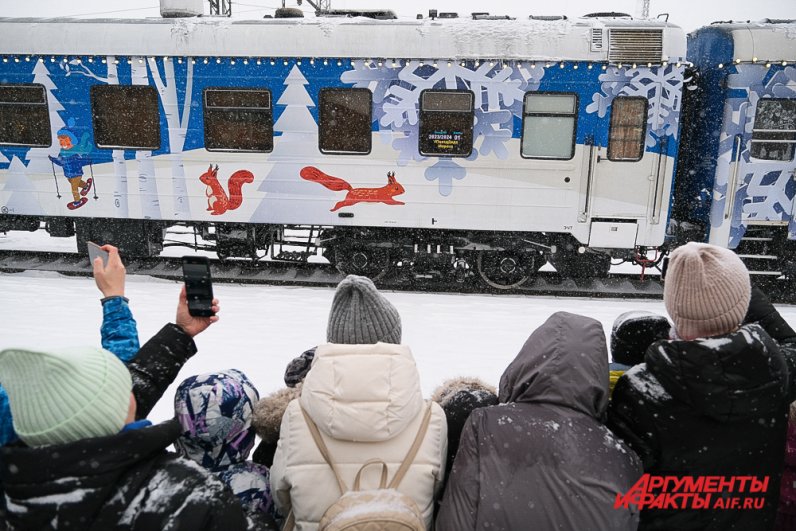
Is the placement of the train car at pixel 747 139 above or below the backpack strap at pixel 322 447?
above

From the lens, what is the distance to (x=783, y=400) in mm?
1889

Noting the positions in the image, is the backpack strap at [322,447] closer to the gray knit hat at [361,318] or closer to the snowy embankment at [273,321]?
the gray knit hat at [361,318]

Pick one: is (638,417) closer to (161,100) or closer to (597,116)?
(597,116)

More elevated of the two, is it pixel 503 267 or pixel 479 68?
pixel 479 68

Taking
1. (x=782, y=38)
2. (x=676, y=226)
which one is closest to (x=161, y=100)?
(x=676, y=226)

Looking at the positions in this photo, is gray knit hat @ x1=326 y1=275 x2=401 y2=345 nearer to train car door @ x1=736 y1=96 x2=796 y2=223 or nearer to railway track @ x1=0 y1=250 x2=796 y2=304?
railway track @ x1=0 y1=250 x2=796 y2=304

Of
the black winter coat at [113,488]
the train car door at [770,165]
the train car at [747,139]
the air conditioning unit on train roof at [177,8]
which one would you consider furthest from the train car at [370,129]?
the black winter coat at [113,488]

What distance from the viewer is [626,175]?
25.1 ft

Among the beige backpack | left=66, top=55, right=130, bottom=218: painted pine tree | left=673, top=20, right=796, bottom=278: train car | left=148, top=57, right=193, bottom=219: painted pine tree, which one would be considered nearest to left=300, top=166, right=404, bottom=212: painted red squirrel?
left=148, top=57, right=193, bottom=219: painted pine tree

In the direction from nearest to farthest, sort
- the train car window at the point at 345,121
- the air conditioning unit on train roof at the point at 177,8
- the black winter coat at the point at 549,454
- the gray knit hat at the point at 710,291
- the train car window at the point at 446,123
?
the black winter coat at the point at 549,454 → the gray knit hat at the point at 710,291 → the train car window at the point at 446,123 → the train car window at the point at 345,121 → the air conditioning unit on train roof at the point at 177,8

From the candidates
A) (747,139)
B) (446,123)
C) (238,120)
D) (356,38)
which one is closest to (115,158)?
(238,120)

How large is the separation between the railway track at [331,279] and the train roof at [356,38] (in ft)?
10.4

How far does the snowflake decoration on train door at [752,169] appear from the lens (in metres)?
7.47

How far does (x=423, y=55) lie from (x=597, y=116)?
2.48 meters
